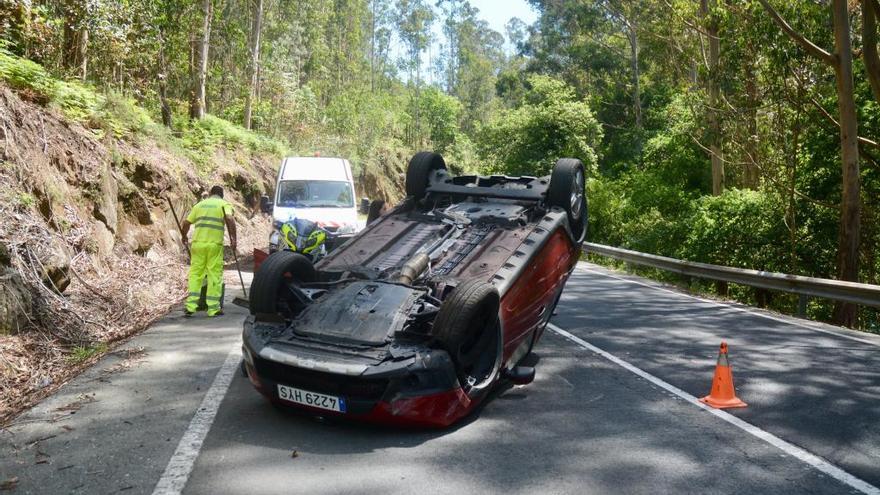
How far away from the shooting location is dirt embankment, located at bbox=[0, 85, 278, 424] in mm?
7230

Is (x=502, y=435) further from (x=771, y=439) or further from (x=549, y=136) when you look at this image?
(x=549, y=136)

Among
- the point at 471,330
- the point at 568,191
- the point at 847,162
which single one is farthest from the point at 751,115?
the point at 471,330

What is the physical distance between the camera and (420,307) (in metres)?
5.84

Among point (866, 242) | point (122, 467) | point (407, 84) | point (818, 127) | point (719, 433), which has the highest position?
point (407, 84)

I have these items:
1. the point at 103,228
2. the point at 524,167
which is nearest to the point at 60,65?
the point at 103,228

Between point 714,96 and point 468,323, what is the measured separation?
18.3 meters

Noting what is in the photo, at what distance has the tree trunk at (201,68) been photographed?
909 inches

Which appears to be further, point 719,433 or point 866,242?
point 866,242

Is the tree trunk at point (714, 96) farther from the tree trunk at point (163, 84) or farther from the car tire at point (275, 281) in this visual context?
the car tire at point (275, 281)

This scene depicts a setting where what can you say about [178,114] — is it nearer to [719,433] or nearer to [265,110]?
[265,110]

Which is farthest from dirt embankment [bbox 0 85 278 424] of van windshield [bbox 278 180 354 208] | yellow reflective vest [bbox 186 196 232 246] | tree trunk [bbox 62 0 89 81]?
van windshield [bbox 278 180 354 208]

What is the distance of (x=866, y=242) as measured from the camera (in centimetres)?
1492

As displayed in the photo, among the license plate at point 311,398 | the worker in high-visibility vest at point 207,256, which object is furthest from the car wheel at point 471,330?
the worker in high-visibility vest at point 207,256

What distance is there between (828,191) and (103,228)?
14.4 meters
